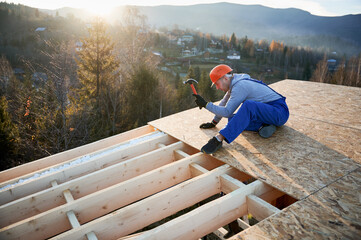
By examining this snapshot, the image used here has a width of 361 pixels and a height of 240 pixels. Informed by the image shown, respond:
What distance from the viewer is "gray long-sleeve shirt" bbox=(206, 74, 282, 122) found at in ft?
9.87

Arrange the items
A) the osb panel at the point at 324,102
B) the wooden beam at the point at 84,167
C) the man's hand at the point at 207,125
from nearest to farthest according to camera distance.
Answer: the wooden beam at the point at 84,167 < the man's hand at the point at 207,125 < the osb panel at the point at 324,102

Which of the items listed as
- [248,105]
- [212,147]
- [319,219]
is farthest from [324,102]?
[319,219]

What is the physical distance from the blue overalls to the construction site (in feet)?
0.74

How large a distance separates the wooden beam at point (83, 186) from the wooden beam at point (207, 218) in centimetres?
125

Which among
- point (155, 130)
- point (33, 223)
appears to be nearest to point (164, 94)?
point (155, 130)

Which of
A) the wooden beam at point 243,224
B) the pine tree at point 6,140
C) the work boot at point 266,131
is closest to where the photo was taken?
the work boot at point 266,131

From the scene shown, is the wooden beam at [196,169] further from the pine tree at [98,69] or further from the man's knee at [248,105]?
the pine tree at [98,69]

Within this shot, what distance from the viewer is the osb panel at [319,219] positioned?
65.2 inches

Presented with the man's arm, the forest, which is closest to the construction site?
the man's arm

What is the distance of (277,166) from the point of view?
8.29 ft

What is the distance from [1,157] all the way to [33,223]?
379 inches

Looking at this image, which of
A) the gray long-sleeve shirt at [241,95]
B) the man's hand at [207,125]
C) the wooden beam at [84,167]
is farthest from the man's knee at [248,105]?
the wooden beam at [84,167]

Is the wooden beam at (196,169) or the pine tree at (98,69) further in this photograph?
the pine tree at (98,69)

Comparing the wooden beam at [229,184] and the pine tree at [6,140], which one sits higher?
the wooden beam at [229,184]
